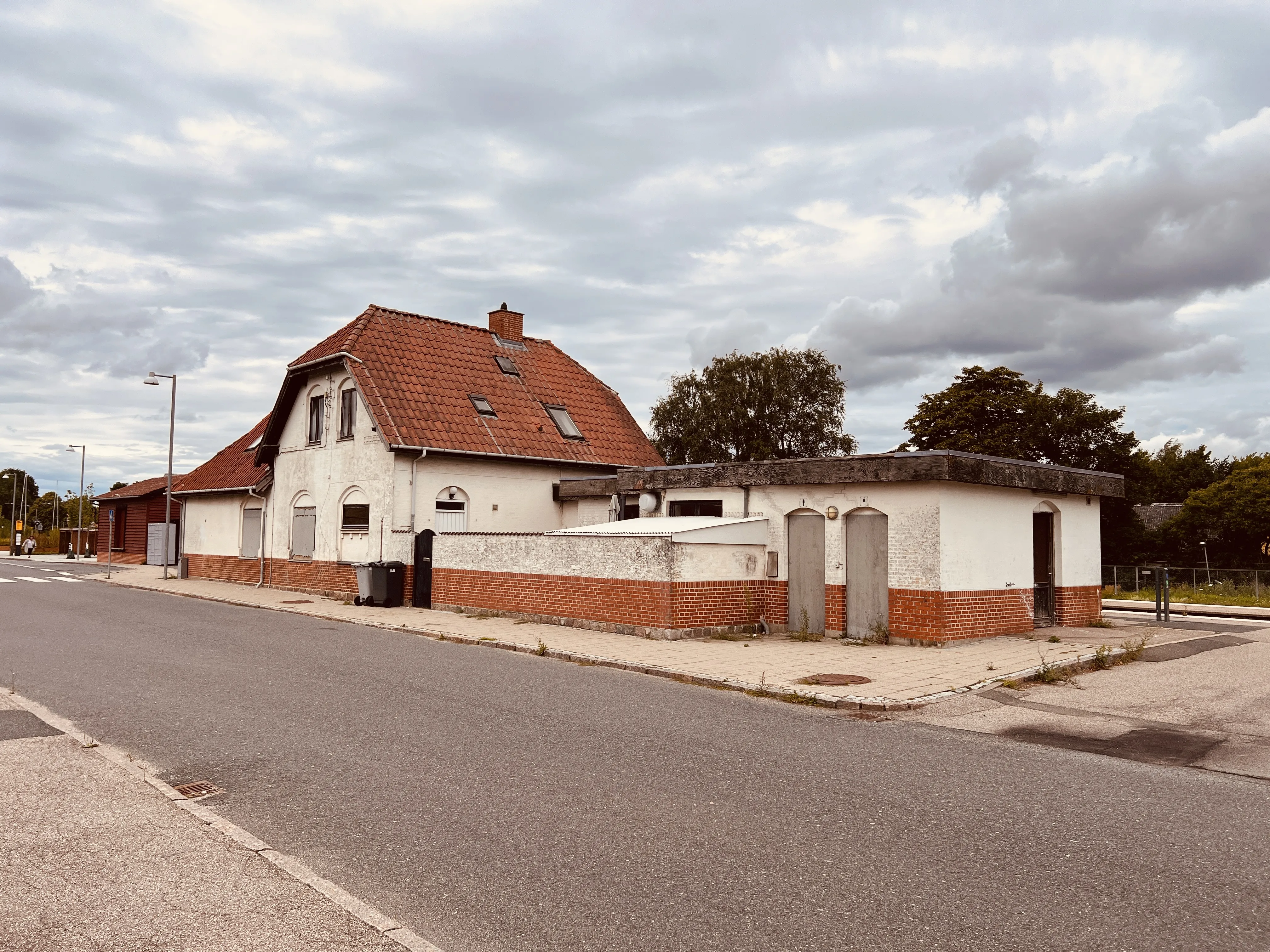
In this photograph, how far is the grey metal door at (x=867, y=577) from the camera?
1518 centimetres

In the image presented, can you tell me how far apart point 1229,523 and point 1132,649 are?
3981 centimetres

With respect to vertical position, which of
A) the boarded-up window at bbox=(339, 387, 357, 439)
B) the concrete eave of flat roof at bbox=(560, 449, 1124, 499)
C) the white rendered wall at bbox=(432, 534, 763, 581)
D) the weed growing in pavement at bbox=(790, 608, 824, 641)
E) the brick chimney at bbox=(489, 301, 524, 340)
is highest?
the brick chimney at bbox=(489, 301, 524, 340)

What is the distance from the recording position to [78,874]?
4.69 metres

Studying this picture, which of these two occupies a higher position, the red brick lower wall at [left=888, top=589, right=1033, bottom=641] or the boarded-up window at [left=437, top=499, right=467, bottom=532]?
the boarded-up window at [left=437, top=499, right=467, bottom=532]

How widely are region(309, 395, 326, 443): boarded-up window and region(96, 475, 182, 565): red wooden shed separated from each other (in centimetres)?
1465

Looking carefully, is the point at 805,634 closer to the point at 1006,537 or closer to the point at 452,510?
the point at 1006,537

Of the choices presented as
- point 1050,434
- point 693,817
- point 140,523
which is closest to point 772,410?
point 1050,434

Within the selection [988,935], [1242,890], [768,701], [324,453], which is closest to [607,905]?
[988,935]

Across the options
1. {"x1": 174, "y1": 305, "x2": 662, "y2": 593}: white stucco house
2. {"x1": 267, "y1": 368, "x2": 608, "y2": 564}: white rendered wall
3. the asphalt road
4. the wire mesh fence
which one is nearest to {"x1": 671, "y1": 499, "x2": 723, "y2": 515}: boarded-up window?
{"x1": 267, "y1": 368, "x2": 608, "y2": 564}: white rendered wall

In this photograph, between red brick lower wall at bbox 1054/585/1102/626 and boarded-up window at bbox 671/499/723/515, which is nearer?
red brick lower wall at bbox 1054/585/1102/626

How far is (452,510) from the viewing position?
24.3 metres

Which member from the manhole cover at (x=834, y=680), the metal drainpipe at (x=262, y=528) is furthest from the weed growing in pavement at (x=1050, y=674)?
the metal drainpipe at (x=262, y=528)

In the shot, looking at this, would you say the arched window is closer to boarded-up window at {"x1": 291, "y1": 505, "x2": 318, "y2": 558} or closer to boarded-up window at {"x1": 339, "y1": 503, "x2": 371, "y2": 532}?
boarded-up window at {"x1": 339, "y1": 503, "x2": 371, "y2": 532}

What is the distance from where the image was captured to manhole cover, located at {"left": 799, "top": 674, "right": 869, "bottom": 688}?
10.8 meters
